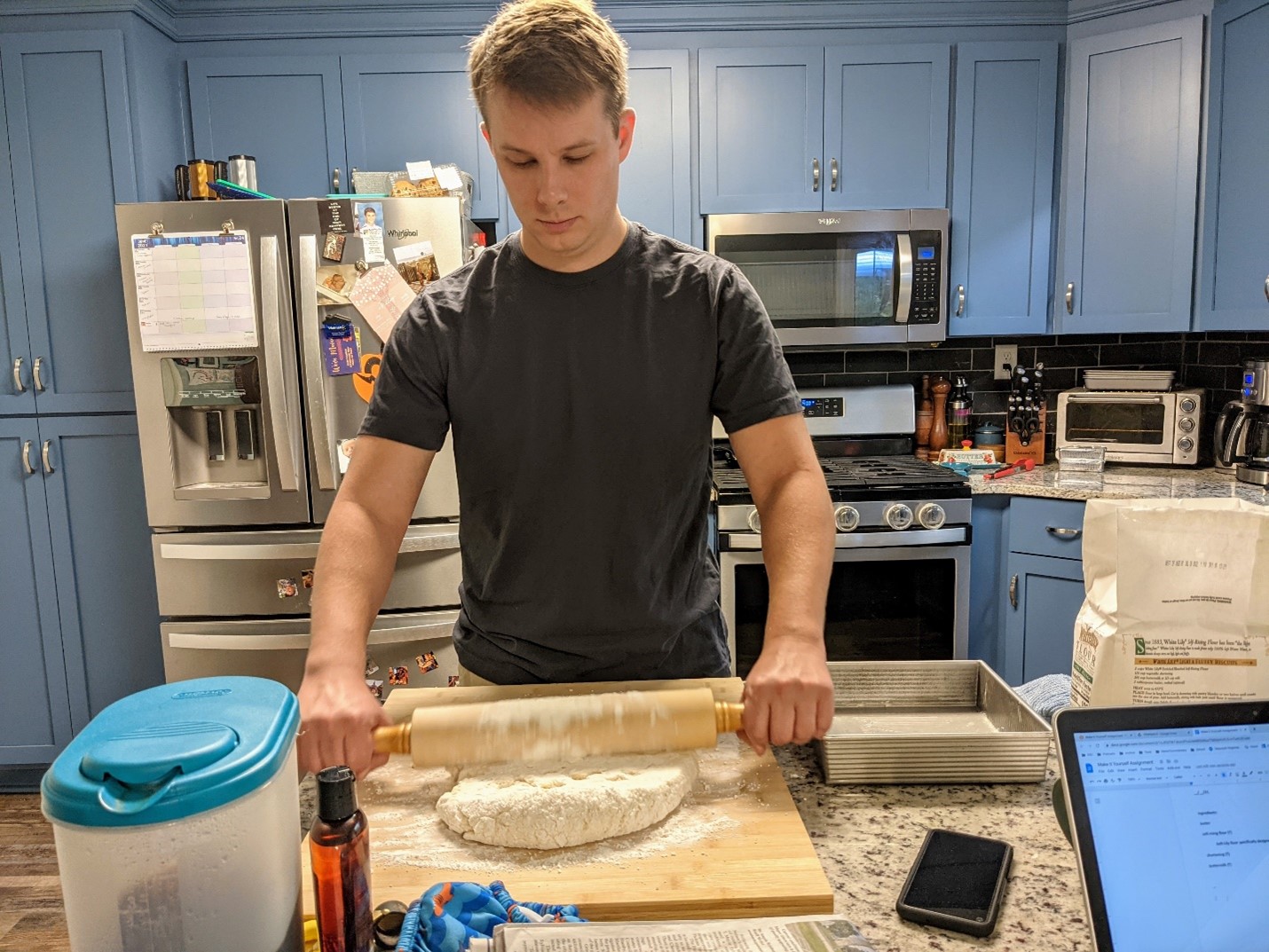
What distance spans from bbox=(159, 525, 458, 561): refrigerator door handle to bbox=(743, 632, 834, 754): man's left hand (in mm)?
1724

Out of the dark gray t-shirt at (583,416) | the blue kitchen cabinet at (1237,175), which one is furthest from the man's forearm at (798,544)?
the blue kitchen cabinet at (1237,175)

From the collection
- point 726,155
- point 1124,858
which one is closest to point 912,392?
point 726,155

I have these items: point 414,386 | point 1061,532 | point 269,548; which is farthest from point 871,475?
point 414,386

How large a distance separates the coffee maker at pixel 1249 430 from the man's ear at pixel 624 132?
233cm

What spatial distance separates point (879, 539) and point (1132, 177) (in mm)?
1355

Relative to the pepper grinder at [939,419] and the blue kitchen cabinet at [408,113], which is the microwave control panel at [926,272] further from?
the blue kitchen cabinet at [408,113]

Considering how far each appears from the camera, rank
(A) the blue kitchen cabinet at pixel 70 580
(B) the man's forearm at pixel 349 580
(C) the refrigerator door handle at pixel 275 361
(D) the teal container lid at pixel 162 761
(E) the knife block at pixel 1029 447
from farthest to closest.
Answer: (E) the knife block at pixel 1029 447, (A) the blue kitchen cabinet at pixel 70 580, (C) the refrigerator door handle at pixel 275 361, (B) the man's forearm at pixel 349 580, (D) the teal container lid at pixel 162 761

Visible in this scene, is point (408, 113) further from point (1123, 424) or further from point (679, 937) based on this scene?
point (679, 937)

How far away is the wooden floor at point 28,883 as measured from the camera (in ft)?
7.06

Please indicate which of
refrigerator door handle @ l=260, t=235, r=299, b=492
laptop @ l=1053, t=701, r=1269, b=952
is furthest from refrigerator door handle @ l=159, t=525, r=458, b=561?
laptop @ l=1053, t=701, r=1269, b=952

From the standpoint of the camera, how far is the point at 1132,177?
2846 mm

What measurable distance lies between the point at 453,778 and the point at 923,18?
111 inches

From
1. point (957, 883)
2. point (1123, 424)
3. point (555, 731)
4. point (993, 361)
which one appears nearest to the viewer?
point (957, 883)

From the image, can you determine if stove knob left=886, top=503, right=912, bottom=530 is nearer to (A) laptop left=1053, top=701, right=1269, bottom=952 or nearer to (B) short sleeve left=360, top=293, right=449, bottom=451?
(B) short sleeve left=360, top=293, right=449, bottom=451
